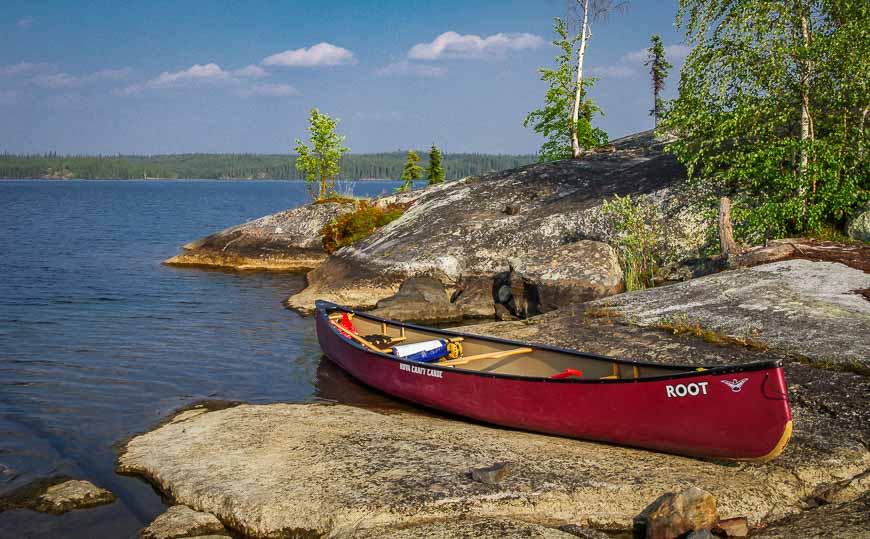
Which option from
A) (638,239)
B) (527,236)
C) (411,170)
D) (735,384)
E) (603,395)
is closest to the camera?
(735,384)

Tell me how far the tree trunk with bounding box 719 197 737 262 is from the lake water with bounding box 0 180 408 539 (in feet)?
33.7

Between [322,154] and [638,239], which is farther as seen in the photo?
[322,154]

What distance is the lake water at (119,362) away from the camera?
9.68m

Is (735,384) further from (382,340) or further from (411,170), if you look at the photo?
(411,170)

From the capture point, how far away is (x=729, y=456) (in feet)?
27.1

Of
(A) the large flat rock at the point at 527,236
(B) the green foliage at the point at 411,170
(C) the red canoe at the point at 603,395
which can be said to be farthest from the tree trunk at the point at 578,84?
(B) the green foliage at the point at 411,170

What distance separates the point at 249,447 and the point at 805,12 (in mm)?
16644

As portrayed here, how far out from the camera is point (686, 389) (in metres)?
8.21

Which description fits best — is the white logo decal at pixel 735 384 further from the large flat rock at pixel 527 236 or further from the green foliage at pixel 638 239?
the green foliage at pixel 638 239

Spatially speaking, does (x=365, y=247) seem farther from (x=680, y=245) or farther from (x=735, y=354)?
(x=735, y=354)

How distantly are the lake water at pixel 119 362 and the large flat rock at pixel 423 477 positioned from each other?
853 millimetres

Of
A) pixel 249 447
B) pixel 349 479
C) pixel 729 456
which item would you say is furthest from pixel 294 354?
pixel 729 456

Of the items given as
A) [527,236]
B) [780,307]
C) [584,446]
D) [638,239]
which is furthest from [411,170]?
[584,446]

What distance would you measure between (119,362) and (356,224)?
16.5 meters
